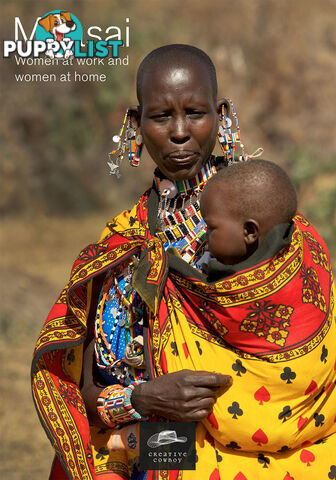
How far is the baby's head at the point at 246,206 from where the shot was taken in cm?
244

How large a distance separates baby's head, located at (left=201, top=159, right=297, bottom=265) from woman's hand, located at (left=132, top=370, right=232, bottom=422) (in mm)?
399

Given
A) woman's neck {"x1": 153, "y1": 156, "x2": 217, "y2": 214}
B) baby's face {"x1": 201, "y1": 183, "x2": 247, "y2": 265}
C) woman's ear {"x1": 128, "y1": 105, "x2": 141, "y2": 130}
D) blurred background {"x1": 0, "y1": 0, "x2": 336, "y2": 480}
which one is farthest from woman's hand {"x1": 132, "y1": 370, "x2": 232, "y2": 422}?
blurred background {"x1": 0, "y1": 0, "x2": 336, "y2": 480}

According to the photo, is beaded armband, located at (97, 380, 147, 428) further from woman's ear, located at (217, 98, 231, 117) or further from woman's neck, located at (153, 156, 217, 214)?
woman's ear, located at (217, 98, 231, 117)

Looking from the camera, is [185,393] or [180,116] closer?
[185,393]

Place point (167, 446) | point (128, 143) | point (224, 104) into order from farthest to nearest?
1. point (128, 143)
2. point (224, 104)
3. point (167, 446)

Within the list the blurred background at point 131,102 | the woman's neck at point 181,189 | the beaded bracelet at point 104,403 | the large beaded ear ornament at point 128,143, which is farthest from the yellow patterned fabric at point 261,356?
the blurred background at point 131,102

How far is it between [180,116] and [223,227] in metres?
0.49

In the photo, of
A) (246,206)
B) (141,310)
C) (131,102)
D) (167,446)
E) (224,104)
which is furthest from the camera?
(131,102)

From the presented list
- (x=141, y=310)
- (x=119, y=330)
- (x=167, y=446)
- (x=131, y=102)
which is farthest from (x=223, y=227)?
(x=131, y=102)

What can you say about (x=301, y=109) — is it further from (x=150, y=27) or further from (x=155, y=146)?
(x=155, y=146)

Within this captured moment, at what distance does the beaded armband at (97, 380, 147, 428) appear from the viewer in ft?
8.90

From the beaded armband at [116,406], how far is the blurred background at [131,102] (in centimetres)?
963

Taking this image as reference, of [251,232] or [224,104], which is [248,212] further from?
[224,104]

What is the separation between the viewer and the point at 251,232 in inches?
97.1
